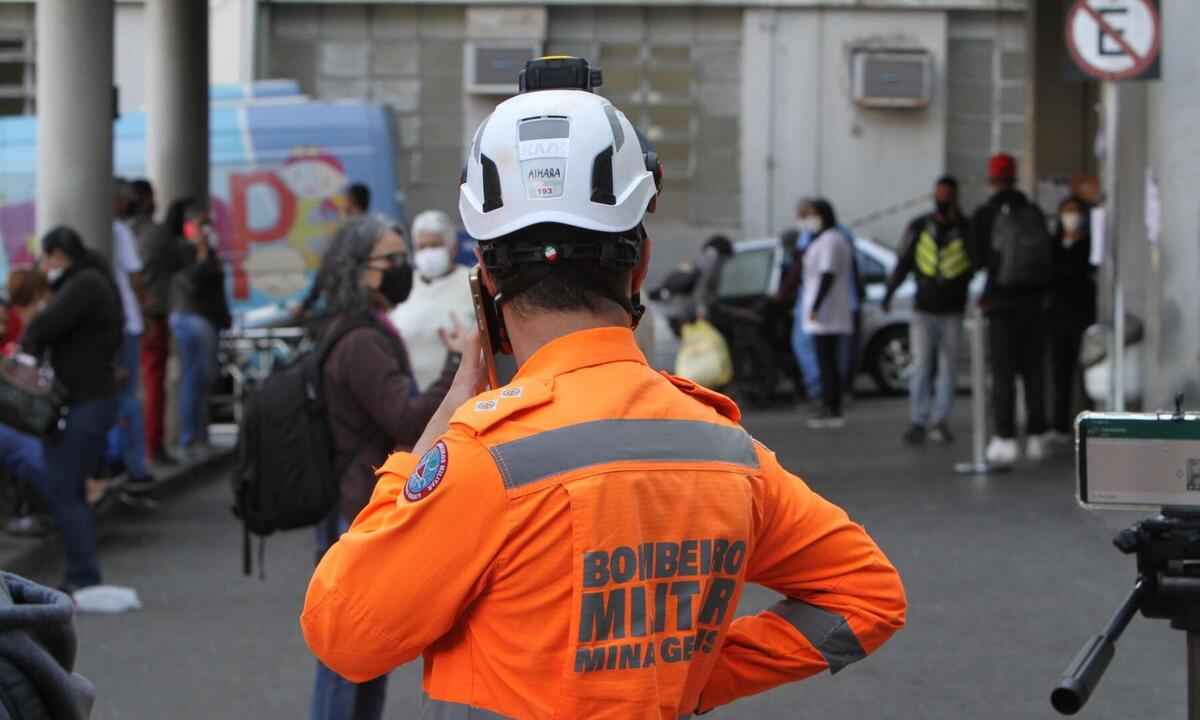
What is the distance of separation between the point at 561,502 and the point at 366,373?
334 centimetres

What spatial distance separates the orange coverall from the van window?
1733 cm

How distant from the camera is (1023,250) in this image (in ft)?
41.9

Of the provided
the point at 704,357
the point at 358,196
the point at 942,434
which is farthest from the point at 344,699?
the point at 704,357

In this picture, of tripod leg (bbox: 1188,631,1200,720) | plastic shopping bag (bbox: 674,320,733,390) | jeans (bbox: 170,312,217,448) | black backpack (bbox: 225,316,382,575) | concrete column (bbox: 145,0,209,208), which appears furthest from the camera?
plastic shopping bag (bbox: 674,320,733,390)

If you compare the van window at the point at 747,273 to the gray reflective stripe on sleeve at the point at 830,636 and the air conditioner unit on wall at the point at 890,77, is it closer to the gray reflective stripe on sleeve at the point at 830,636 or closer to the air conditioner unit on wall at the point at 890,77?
the air conditioner unit on wall at the point at 890,77

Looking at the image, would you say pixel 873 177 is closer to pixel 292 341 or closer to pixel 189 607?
pixel 292 341

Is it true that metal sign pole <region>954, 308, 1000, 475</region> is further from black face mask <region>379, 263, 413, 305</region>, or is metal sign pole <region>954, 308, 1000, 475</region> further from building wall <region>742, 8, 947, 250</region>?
building wall <region>742, 8, 947, 250</region>

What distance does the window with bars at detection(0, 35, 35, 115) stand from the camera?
27297 mm

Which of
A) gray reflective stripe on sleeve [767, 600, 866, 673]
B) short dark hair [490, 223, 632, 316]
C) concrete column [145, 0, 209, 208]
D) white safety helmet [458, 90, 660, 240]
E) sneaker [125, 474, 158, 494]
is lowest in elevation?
sneaker [125, 474, 158, 494]

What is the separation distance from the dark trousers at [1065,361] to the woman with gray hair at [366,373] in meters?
8.88

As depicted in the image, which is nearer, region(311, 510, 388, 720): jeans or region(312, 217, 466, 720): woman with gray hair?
region(311, 510, 388, 720): jeans

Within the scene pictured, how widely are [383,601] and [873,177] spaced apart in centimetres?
2542

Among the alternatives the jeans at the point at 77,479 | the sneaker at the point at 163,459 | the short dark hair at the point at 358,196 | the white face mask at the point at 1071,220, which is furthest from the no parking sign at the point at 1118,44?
the sneaker at the point at 163,459

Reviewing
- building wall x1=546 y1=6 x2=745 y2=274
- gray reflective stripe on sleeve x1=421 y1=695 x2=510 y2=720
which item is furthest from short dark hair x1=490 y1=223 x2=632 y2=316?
building wall x1=546 y1=6 x2=745 y2=274
